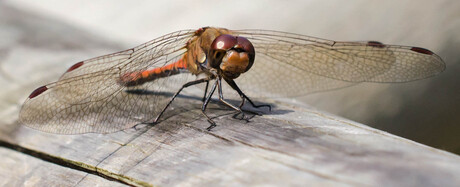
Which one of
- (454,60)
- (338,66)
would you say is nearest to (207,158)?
(338,66)

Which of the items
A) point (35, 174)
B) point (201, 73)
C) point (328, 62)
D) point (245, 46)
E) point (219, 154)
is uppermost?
point (245, 46)

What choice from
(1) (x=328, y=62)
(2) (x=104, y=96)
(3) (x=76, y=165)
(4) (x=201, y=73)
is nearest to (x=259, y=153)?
(3) (x=76, y=165)

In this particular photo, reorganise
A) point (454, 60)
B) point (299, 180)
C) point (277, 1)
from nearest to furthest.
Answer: point (299, 180) → point (454, 60) → point (277, 1)

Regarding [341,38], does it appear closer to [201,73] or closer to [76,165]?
[201,73]

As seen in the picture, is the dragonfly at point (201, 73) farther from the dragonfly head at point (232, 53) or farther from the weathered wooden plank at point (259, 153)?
the weathered wooden plank at point (259, 153)

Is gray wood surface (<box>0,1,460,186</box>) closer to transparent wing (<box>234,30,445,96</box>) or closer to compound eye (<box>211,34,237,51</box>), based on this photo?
compound eye (<box>211,34,237,51</box>)

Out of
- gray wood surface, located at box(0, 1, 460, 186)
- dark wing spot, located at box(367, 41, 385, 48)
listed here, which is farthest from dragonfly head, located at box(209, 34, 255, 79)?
dark wing spot, located at box(367, 41, 385, 48)

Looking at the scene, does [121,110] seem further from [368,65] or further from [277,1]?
[277,1]
